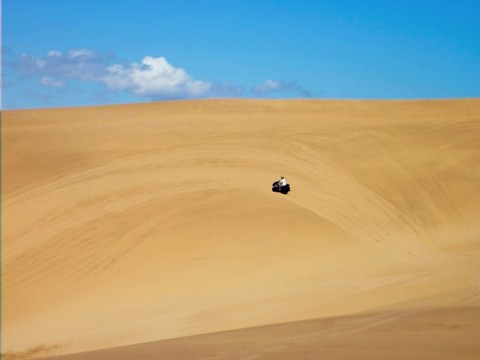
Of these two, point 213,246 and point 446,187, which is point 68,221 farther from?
point 446,187

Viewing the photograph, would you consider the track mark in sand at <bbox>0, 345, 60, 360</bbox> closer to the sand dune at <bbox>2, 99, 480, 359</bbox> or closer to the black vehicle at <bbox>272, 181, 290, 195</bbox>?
the sand dune at <bbox>2, 99, 480, 359</bbox>

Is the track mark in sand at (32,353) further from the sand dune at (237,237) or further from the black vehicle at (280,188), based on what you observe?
the black vehicle at (280,188)

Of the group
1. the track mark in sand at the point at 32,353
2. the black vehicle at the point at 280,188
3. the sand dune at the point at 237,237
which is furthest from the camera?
the black vehicle at the point at 280,188

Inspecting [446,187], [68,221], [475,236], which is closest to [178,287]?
[68,221]

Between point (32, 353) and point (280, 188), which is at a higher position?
point (280, 188)

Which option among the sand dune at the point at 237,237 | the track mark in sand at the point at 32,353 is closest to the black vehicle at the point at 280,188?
the sand dune at the point at 237,237

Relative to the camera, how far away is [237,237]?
14875 mm

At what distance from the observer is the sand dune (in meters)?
10.1

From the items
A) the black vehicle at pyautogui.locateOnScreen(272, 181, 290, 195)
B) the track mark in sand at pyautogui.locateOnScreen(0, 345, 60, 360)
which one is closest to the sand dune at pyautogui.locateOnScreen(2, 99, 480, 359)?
the track mark in sand at pyautogui.locateOnScreen(0, 345, 60, 360)

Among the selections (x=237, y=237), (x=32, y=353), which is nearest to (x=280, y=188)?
(x=237, y=237)

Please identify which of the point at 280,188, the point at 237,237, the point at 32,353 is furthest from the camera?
the point at 280,188

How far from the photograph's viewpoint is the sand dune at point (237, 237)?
10.1 metres

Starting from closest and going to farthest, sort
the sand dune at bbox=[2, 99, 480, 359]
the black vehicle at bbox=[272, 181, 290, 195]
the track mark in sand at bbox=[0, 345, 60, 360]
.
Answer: the track mark in sand at bbox=[0, 345, 60, 360] → the sand dune at bbox=[2, 99, 480, 359] → the black vehicle at bbox=[272, 181, 290, 195]

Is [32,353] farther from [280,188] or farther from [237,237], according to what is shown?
[280,188]
